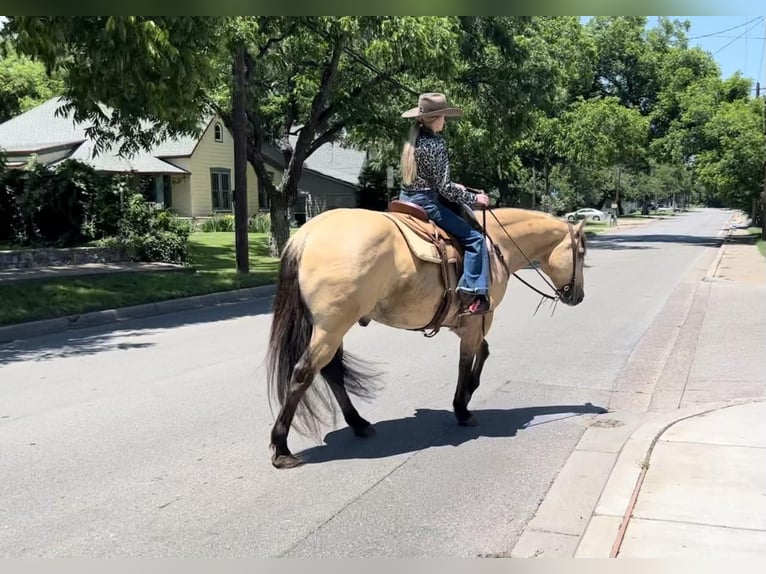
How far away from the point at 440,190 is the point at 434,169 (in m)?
0.16

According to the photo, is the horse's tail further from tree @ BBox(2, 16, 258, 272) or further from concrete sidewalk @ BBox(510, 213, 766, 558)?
tree @ BBox(2, 16, 258, 272)

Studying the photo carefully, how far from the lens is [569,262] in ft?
20.2

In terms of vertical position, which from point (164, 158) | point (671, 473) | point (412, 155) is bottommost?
point (671, 473)

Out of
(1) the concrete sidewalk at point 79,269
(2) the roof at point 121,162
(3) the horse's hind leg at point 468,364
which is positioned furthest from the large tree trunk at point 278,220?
(3) the horse's hind leg at point 468,364

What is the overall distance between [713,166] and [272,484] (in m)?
31.9

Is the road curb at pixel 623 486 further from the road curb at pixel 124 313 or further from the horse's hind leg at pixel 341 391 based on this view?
the road curb at pixel 124 313

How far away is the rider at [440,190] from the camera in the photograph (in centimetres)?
534

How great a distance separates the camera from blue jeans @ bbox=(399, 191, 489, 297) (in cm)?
541

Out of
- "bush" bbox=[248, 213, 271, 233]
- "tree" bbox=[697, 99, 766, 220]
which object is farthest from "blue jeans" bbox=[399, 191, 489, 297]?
"tree" bbox=[697, 99, 766, 220]

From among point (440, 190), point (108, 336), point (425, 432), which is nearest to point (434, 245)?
point (440, 190)

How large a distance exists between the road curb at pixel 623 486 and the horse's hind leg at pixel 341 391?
1914 mm

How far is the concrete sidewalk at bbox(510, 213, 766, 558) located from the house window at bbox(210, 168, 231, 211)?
102 ft

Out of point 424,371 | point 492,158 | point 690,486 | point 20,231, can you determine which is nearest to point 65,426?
point 424,371

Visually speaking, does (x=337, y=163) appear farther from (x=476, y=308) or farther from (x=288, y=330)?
(x=288, y=330)
